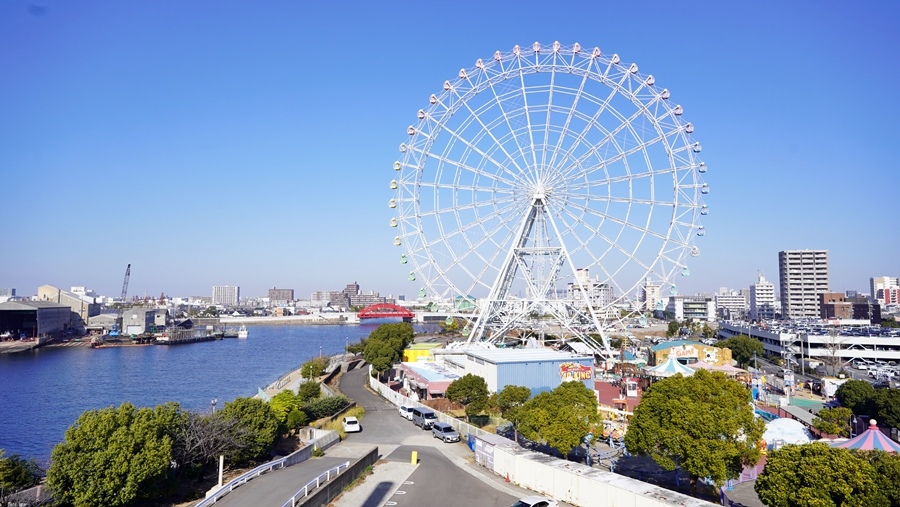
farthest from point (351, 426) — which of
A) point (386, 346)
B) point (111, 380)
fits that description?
point (111, 380)

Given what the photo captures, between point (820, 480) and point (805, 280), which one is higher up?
point (805, 280)

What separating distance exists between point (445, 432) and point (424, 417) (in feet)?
10.0

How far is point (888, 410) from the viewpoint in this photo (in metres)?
26.0

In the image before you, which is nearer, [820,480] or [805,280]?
[820,480]

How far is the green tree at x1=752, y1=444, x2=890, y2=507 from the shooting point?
1165 centimetres

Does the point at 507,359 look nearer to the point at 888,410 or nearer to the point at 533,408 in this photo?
the point at 533,408

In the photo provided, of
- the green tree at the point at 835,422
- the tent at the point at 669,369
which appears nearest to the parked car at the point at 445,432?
the green tree at the point at 835,422

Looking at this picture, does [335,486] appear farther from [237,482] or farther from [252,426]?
[252,426]

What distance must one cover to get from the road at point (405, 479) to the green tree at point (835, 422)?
1354 centimetres

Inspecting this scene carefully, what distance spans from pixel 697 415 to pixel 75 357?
3286 inches

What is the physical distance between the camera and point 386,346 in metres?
46.6

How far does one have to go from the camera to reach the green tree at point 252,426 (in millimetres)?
18958

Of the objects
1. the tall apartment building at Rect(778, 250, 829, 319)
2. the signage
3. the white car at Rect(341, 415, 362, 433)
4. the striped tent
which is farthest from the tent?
the tall apartment building at Rect(778, 250, 829, 319)

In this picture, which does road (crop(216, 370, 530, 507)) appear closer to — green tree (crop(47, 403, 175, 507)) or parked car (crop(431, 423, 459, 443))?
parked car (crop(431, 423, 459, 443))
